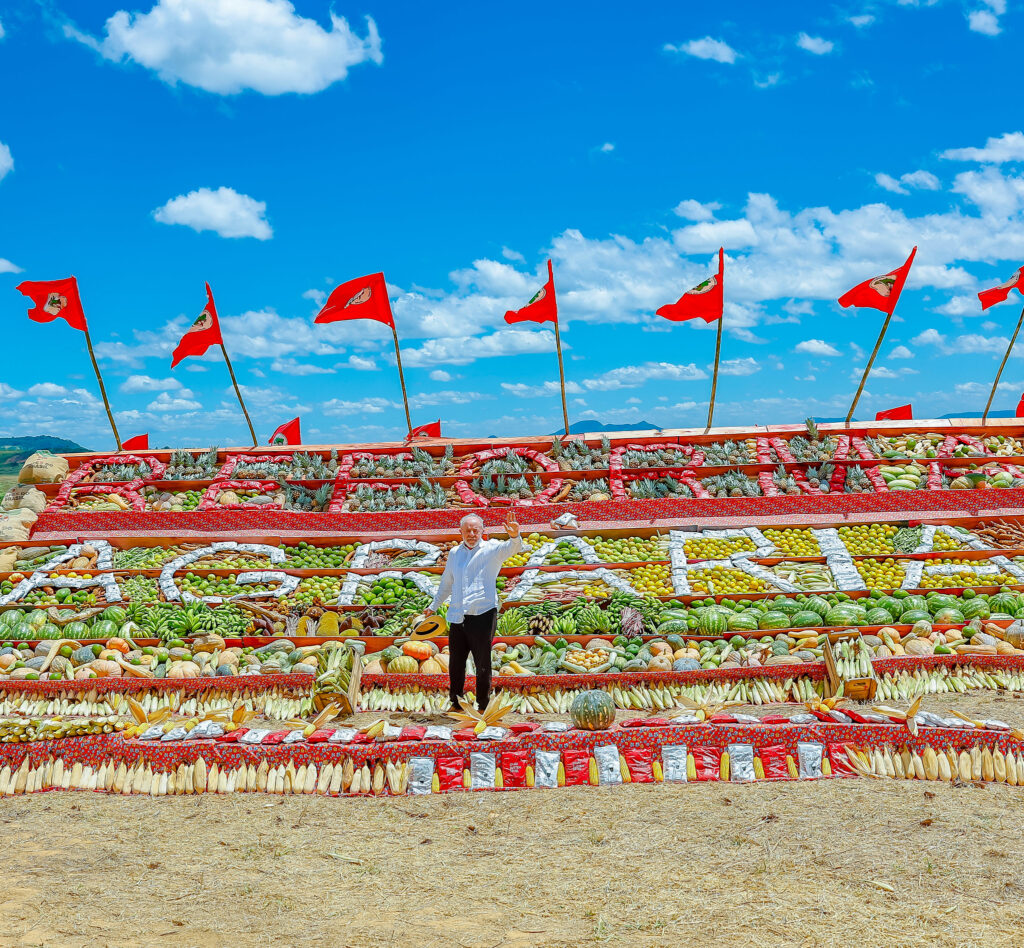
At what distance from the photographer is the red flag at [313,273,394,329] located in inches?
531

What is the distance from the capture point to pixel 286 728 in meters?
6.25

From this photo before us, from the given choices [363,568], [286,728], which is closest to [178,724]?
[286,728]

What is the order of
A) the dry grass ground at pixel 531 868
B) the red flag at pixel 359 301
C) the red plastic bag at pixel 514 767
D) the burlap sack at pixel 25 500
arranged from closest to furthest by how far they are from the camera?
1. the dry grass ground at pixel 531 868
2. the red plastic bag at pixel 514 767
3. the burlap sack at pixel 25 500
4. the red flag at pixel 359 301

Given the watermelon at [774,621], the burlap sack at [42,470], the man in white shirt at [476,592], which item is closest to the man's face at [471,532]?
the man in white shirt at [476,592]

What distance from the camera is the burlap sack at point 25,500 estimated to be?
39.7 feet

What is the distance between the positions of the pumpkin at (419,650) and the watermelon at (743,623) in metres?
2.74

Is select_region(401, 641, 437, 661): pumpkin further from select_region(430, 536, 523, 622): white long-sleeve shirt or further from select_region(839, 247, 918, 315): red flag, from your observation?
select_region(839, 247, 918, 315): red flag

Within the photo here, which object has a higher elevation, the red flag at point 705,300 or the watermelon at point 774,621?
the red flag at point 705,300

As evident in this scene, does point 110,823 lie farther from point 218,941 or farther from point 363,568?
point 363,568

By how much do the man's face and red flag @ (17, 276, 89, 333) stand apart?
10276 millimetres

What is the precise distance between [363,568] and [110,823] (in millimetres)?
4915

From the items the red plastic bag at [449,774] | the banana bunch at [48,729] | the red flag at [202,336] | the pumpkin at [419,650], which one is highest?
the red flag at [202,336]

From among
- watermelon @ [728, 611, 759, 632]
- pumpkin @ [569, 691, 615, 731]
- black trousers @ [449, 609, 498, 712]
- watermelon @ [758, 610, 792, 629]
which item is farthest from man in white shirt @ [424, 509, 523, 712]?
watermelon @ [758, 610, 792, 629]

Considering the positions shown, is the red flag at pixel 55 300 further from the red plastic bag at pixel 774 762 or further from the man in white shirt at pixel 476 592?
the red plastic bag at pixel 774 762
